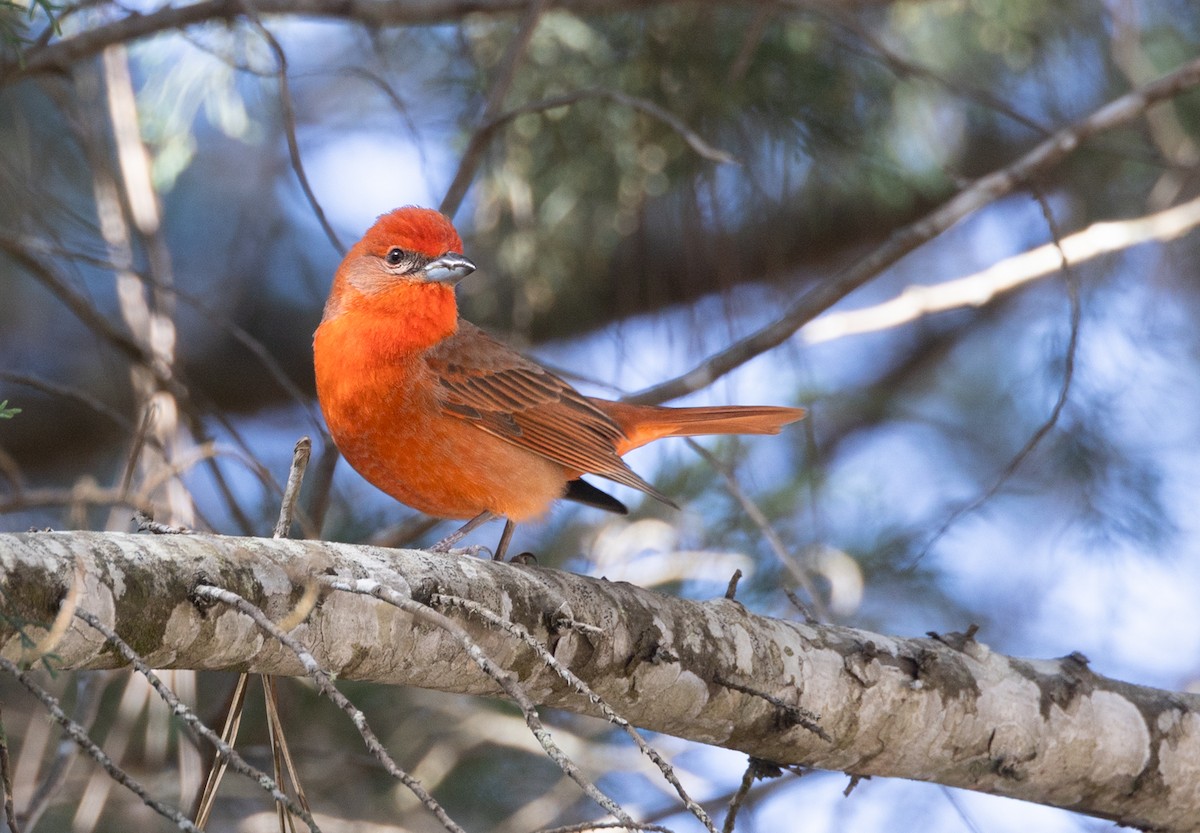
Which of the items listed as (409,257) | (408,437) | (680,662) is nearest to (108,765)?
(680,662)

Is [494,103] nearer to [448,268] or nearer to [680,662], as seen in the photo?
[448,268]

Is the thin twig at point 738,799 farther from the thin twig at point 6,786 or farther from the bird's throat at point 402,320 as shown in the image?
the bird's throat at point 402,320

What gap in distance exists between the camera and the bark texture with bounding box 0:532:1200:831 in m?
1.98

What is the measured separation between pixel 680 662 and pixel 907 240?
1.75 m

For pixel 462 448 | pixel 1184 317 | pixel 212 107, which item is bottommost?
pixel 462 448

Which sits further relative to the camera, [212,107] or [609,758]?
[212,107]

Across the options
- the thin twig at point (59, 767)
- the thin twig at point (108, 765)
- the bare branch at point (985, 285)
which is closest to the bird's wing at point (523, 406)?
the bare branch at point (985, 285)

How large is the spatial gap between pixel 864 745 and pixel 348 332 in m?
1.93

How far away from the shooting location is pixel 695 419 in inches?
173

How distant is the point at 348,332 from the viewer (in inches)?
153

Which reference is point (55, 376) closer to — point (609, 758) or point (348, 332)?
point (348, 332)

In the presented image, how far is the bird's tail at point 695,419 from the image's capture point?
4.36 metres

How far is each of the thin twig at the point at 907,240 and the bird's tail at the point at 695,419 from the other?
16 centimetres

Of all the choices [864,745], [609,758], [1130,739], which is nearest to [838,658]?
[864,745]
